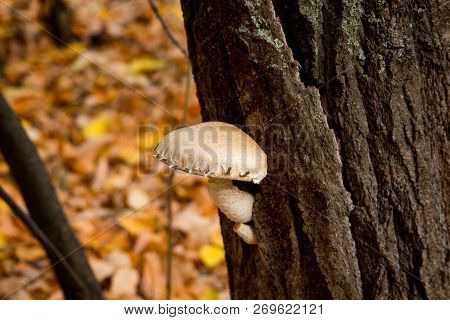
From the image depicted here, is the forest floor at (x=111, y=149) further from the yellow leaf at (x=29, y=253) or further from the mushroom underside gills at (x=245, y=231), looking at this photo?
the mushroom underside gills at (x=245, y=231)

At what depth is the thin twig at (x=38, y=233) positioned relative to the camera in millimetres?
1800

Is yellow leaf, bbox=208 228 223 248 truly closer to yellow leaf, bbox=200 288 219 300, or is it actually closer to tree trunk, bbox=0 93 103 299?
yellow leaf, bbox=200 288 219 300

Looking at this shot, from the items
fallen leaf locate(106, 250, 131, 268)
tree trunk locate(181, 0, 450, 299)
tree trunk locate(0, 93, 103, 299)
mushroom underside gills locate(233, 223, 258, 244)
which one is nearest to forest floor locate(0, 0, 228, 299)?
fallen leaf locate(106, 250, 131, 268)

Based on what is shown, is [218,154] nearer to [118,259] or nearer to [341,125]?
[341,125]

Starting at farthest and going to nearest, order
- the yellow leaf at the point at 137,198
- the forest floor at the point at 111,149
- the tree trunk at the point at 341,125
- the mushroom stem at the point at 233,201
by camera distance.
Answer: the yellow leaf at the point at 137,198 < the forest floor at the point at 111,149 < the mushroom stem at the point at 233,201 < the tree trunk at the point at 341,125

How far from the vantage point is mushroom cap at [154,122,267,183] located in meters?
1.25

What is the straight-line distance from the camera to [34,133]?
4.32 m

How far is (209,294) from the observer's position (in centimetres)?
290

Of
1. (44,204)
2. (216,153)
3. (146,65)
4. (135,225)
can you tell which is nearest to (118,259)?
(135,225)

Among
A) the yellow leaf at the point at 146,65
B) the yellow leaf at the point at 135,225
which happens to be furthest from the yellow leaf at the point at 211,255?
the yellow leaf at the point at 146,65

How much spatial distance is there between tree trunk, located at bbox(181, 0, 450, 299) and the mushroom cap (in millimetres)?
71

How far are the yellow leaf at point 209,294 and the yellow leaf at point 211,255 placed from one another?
18cm

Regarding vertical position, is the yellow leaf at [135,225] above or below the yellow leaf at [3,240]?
above
